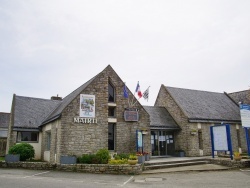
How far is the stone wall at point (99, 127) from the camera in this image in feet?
56.7

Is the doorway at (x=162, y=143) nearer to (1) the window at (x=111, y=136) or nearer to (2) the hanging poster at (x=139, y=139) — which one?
(2) the hanging poster at (x=139, y=139)

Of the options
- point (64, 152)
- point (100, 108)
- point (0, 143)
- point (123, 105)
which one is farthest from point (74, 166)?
point (0, 143)

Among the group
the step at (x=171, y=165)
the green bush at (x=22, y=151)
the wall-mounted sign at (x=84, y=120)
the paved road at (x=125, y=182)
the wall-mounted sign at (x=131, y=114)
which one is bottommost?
the paved road at (x=125, y=182)

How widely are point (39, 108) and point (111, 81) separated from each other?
1119 centimetres

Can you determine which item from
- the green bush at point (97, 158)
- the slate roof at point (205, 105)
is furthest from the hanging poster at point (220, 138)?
the green bush at point (97, 158)

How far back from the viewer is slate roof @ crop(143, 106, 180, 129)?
23.3m

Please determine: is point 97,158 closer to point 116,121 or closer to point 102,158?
point 102,158

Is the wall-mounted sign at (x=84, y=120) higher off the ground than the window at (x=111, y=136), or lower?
higher

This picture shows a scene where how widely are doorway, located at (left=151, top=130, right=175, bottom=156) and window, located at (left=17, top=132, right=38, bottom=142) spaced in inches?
467

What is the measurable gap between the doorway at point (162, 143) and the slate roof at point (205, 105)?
120 inches

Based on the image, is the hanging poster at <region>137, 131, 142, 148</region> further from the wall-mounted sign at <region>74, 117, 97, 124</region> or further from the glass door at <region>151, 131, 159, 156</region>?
the glass door at <region>151, 131, 159, 156</region>

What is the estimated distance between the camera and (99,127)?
18.5m

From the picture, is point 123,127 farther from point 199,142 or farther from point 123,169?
point 199,142

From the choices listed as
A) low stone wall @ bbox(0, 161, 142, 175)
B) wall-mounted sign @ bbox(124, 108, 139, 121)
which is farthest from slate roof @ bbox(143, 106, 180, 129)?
low stone wall @ bbox(0, 161, 142, 175)
